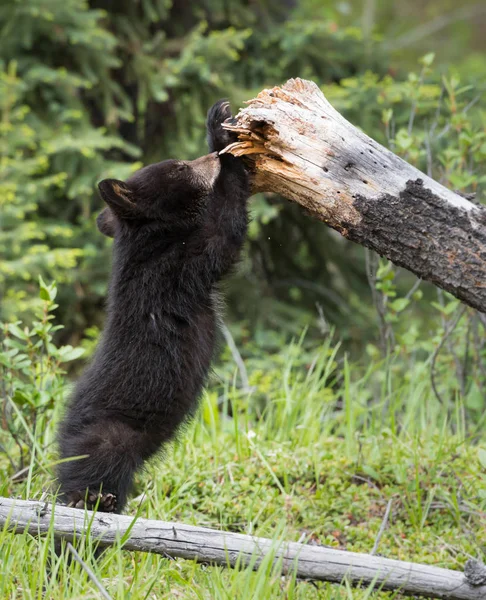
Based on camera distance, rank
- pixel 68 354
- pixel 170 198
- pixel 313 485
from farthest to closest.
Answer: pixel 313 485 < pixel 68 354 < pixel 170 198

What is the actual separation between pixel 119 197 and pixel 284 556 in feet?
5.70

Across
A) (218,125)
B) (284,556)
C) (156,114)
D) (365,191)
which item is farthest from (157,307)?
(156,114)

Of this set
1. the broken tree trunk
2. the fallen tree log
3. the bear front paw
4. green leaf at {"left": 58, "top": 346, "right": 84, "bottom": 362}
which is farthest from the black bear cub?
the fallen tree log

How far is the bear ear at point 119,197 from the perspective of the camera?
11.6 feet

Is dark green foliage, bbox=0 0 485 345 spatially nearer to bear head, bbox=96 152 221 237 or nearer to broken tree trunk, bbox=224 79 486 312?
bear head, bbox=96 152 221 237

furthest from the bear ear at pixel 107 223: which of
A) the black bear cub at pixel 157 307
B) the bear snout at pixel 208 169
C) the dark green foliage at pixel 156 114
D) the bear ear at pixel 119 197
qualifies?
the dark green foliage at pixel 156 114

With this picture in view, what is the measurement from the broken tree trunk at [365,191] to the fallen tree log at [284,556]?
3.12 feet

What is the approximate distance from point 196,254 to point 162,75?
146 inches

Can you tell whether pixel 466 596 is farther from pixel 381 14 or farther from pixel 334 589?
pixel 381 14

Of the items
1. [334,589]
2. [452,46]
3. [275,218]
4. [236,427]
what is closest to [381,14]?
[452,46]

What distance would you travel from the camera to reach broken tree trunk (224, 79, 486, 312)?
113 inches

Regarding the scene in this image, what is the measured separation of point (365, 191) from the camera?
299 centimetres

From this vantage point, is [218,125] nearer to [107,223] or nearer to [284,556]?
[107,223]

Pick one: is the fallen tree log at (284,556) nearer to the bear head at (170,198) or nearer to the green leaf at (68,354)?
the green leaf at (68,354)
